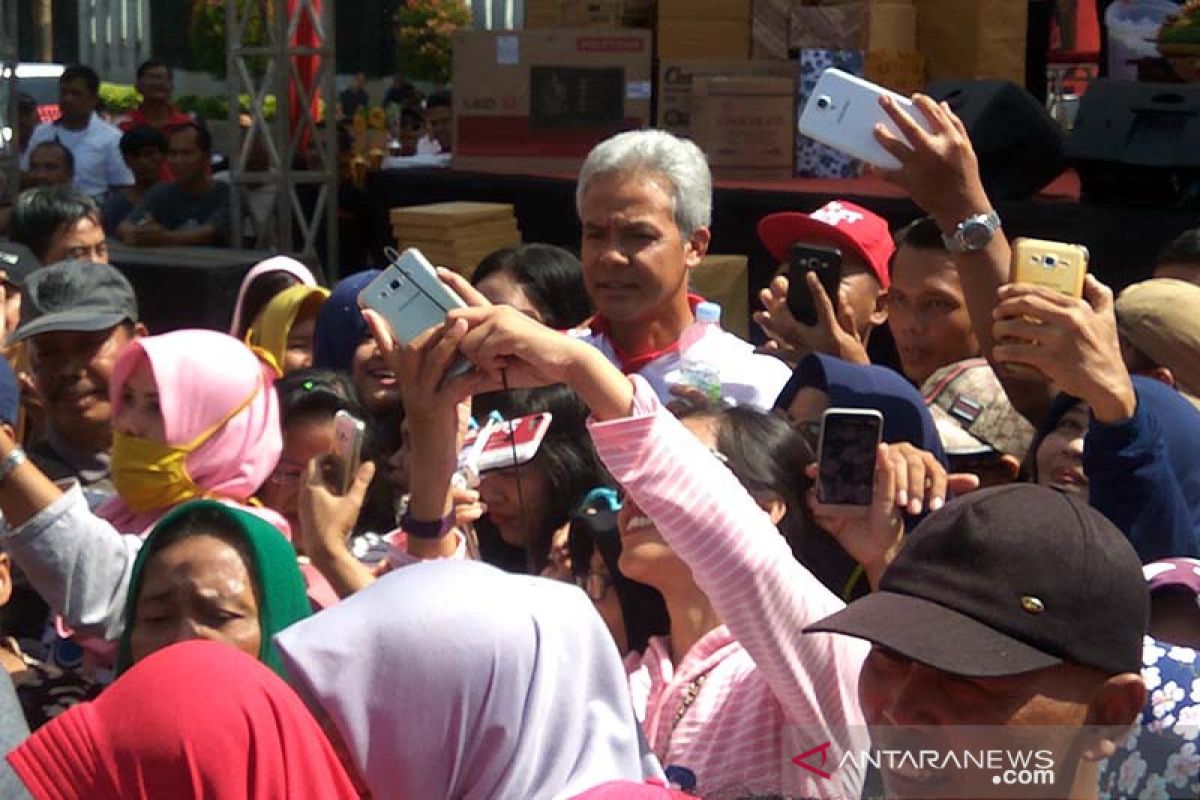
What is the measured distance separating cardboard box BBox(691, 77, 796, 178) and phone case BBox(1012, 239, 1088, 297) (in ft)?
16.0

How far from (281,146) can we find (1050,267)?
6.44 m

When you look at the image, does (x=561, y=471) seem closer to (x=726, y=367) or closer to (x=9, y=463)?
(x=726, y=367)

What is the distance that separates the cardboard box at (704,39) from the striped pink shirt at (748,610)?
20.4ft

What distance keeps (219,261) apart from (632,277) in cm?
411

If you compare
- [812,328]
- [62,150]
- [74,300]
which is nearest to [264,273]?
[74,300]

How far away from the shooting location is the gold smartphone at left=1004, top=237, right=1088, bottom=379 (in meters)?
2.94

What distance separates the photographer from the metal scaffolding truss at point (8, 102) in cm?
1012

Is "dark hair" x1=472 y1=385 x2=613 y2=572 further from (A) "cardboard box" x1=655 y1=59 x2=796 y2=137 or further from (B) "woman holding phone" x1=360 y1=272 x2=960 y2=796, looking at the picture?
(A) "cardboard box" x1=655 y1=59 x2=796 y2=137

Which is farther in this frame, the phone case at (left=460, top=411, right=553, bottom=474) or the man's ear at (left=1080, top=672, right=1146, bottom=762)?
the phone case at (left=460, top=411, right=553, bottom=474)

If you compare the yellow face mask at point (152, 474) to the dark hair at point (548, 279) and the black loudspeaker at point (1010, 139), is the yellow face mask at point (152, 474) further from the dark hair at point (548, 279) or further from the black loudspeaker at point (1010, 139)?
the black loudspeaker at point (1010, 139)

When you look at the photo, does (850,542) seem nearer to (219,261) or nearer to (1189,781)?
(1189,781)

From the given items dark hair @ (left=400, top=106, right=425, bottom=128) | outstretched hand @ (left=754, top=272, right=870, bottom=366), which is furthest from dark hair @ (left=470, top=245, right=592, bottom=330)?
dark hair @ (left=400, top=106, right=425, bottom=128)

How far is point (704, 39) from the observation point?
859 cm

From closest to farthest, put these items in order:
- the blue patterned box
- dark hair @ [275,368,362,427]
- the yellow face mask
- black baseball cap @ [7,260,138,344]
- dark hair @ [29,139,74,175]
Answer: the yellow face mask → dark hair @ [275,368,362,427] → black baseball cap @ [7,260,138,344] → the blue patterned box → dark hair @ [29,139,74,175]
